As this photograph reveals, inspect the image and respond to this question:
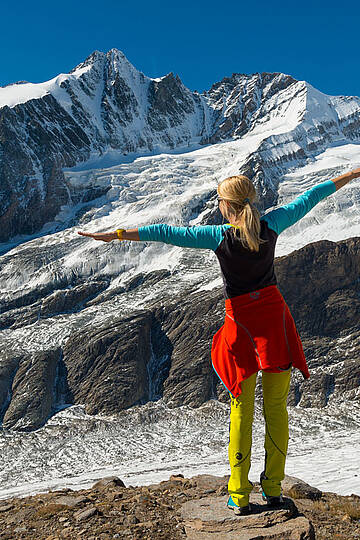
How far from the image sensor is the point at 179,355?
240ft

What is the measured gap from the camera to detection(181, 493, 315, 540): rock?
5.24 metres

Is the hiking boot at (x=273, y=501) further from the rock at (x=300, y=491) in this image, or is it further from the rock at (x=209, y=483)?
the rock at (x=300, y=491)

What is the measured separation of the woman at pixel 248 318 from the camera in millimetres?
5102

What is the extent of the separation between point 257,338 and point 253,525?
2135 mm

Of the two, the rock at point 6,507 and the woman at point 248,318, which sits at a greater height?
the woman at point 248,318

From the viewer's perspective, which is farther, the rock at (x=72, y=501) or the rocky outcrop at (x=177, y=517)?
the rock at (x=72, y=501)

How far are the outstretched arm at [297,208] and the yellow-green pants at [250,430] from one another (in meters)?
1.64

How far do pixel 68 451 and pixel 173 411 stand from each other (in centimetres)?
1517

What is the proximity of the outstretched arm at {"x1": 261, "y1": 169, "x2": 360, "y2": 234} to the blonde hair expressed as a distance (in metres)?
0.38

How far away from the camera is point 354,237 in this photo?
84375 mm

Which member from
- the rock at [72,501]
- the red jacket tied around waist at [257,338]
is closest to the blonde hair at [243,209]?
the red jacket tied around waist at [257,338]

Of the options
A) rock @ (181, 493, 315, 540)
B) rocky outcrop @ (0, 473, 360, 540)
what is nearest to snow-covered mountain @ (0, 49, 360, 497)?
rocky outcrop @ (0, 473, 360, 540)

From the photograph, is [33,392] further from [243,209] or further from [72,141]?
[72,141]

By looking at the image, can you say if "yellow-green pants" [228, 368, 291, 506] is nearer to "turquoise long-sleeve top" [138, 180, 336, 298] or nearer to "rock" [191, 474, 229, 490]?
"turquoise long-sleeve top" [138, 180, 336, 298]
